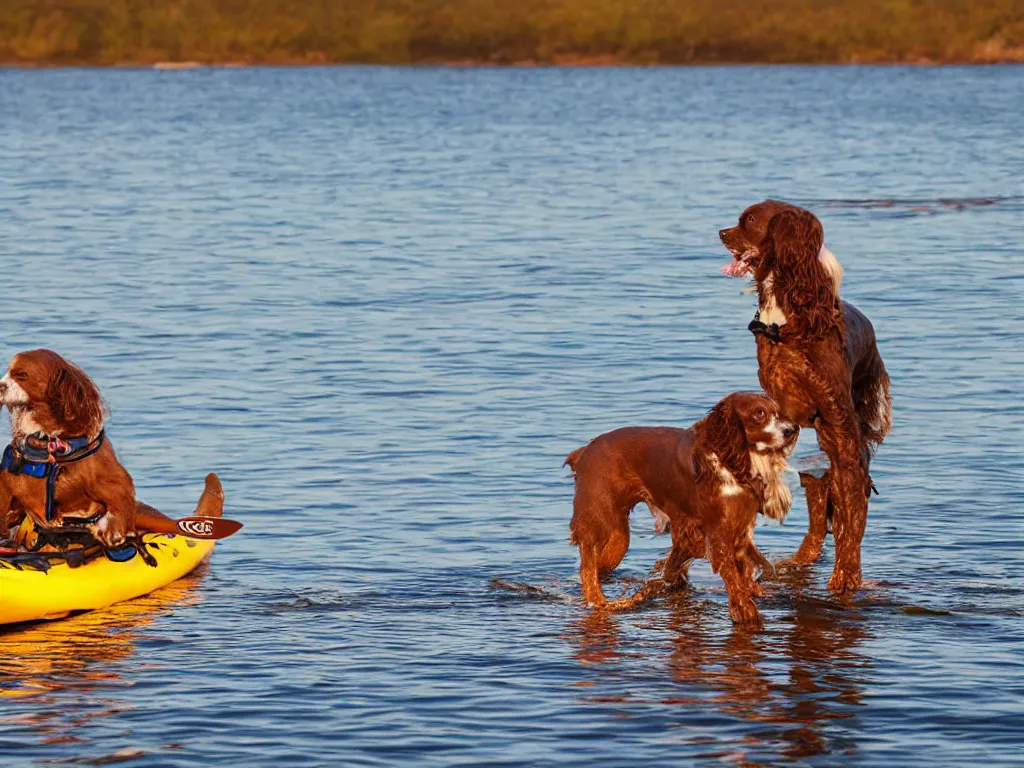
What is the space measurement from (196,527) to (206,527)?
6cm

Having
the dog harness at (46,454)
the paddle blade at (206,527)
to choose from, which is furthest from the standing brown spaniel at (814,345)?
the dog harness at (46,454)

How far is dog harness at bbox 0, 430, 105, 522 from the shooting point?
12.5 meters

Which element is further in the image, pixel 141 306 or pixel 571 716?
pixel 141 306

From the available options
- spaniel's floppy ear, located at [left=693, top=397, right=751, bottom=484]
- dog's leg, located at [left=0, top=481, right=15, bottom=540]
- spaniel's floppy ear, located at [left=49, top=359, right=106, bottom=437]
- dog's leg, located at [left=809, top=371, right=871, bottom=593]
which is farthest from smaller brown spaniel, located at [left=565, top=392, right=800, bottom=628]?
dog's leg, located at [left=0, top=481, right=15, bottom=540]

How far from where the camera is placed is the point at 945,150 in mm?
57781

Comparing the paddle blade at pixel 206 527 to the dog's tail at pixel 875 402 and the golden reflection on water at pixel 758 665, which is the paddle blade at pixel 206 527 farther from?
the dog's tail at pixel 875 402

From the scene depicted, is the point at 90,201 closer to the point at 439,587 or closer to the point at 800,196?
the point at 800,196

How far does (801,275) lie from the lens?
12.5 m

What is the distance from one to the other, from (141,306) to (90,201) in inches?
663

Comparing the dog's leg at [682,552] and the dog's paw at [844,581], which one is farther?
the dog's paw at [844,581]

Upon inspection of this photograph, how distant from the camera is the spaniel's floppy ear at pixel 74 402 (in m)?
12.4

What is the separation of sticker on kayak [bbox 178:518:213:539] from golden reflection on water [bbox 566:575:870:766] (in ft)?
7.66

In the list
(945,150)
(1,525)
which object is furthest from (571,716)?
(945,150)

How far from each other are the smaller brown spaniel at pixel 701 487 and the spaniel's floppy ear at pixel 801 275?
88 cm
